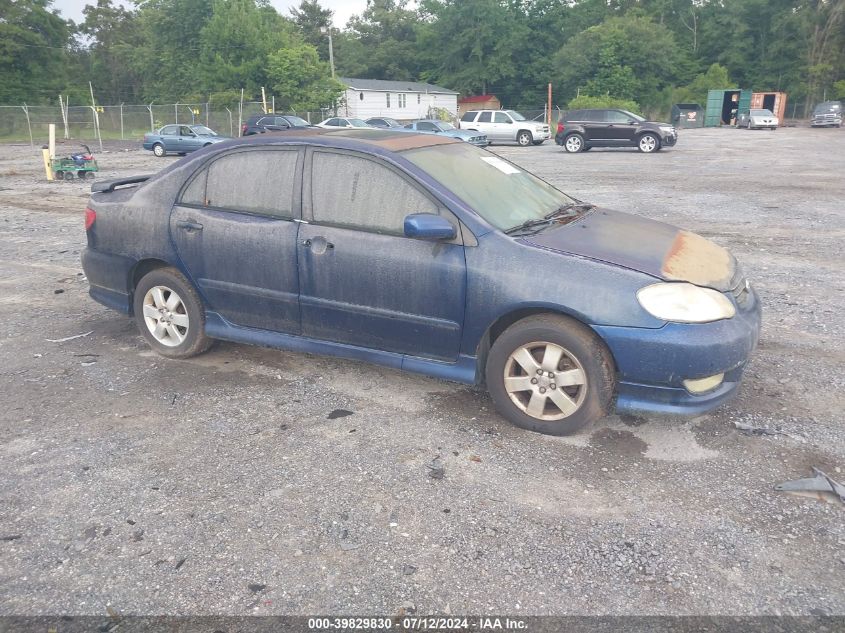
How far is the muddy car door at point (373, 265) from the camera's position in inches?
155

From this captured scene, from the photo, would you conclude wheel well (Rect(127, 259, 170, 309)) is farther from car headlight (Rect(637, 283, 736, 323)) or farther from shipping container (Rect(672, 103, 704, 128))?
shipping container (Rect(672, 103, 704, 128))

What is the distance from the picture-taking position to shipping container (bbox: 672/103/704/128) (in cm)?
5134

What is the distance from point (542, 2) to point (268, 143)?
75082 mm

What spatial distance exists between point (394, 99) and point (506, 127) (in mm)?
34660

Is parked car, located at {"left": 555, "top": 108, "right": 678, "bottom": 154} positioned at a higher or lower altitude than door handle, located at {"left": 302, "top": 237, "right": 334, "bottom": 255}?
higher

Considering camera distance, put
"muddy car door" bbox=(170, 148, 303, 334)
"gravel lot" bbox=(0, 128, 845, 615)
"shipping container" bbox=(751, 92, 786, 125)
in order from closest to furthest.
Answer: "gravel lot" bbox=(0, 128, 845, 615), "muddy car door" bbox=(170, 148, 303, 334), "shipping container" bbox=(751, 92, 786, 125)

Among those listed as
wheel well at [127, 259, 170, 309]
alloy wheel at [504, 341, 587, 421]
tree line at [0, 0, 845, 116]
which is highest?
tree line at [0, 0, 845, 116]

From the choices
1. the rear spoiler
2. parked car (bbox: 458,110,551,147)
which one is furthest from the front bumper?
parked car (bbox: 458,110,551,147)

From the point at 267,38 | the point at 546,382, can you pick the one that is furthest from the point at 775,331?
the point at 267,38

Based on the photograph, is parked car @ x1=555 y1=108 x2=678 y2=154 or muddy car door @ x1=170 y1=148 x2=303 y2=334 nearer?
muddy car door @ x1=170 y1=148 x2=303 y2=334

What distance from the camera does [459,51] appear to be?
71250 mm

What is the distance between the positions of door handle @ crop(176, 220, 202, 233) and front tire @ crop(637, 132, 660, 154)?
25196mm

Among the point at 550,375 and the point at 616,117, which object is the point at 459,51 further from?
the point at 550,375

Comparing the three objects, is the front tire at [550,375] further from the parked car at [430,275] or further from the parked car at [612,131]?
the parked car at [612,131]
